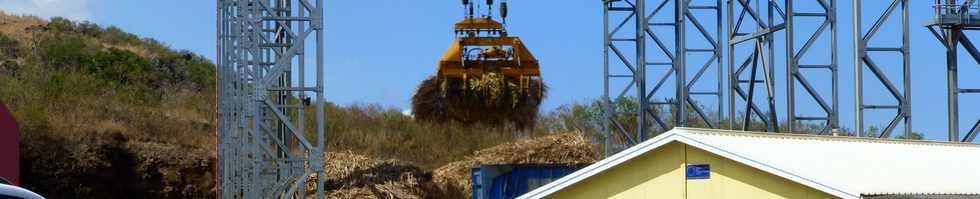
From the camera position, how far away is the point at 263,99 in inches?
974

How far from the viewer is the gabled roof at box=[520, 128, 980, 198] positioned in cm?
1606

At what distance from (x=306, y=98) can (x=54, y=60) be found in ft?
54.8

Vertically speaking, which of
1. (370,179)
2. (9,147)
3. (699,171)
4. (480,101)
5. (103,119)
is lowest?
(370,179)

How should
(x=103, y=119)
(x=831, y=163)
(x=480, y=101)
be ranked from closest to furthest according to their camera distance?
(x=831, y=163) → (x=103, y=119) → (x=480, y=101)

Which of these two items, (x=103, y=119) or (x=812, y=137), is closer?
(x=812, y=137)

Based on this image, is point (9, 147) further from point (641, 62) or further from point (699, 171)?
point (699, 171)

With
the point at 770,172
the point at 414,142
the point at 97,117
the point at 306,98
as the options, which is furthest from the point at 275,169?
the point at 414,142

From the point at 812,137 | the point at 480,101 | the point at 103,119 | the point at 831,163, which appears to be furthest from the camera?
the point at 480,101

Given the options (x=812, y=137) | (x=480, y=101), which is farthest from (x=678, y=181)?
(x=480, y=101)

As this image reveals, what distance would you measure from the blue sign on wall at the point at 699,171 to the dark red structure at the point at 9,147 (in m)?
13.3

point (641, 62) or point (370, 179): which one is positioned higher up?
point (641, 62)

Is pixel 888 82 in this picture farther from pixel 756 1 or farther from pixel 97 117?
pixel 97 117

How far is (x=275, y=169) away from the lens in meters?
25.6

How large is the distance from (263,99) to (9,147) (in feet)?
16.2
